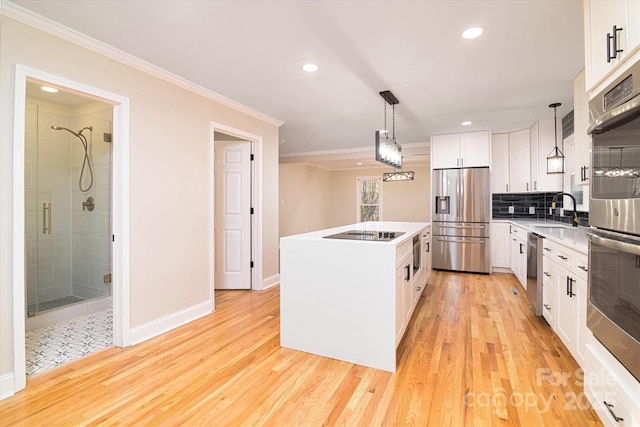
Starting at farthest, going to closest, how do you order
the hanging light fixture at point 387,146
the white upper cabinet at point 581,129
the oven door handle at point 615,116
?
1. the hanging light fixture at point 387,146
2. the white upper cabinet at point 581,129
3. the oven door handle at point 615,116

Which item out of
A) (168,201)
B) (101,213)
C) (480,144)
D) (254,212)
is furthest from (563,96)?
(101,213)

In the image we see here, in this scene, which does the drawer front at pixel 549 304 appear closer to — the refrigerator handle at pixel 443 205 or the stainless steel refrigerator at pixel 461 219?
the stainless steel refrigerator at pixel 461 219

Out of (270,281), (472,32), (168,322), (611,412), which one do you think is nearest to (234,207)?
(270,281)

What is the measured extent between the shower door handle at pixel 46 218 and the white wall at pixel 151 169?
5.83ft

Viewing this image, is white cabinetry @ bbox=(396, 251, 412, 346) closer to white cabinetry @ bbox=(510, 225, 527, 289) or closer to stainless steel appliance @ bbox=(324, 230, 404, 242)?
stainless steel appliance @ bbox=(324, 230, 404, 242)

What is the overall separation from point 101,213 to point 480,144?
553 cm

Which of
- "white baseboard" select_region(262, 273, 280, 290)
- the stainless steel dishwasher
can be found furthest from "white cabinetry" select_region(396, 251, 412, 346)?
"white baseboard" select_region(262, 273, 280, 290)

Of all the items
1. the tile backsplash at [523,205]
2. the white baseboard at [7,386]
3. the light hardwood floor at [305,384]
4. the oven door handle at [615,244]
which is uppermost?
the tile backsplash at [523,205]

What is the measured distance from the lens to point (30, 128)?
338 centimetres

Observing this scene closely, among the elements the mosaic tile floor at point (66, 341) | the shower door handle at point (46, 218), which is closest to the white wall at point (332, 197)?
the shower door handle at point (46, 218)

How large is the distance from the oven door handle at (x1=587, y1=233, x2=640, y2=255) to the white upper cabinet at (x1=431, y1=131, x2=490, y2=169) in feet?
12.7

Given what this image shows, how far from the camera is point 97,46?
236cm

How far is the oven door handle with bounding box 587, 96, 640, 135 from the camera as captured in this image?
4.00 feet

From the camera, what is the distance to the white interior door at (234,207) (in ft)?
13.9
